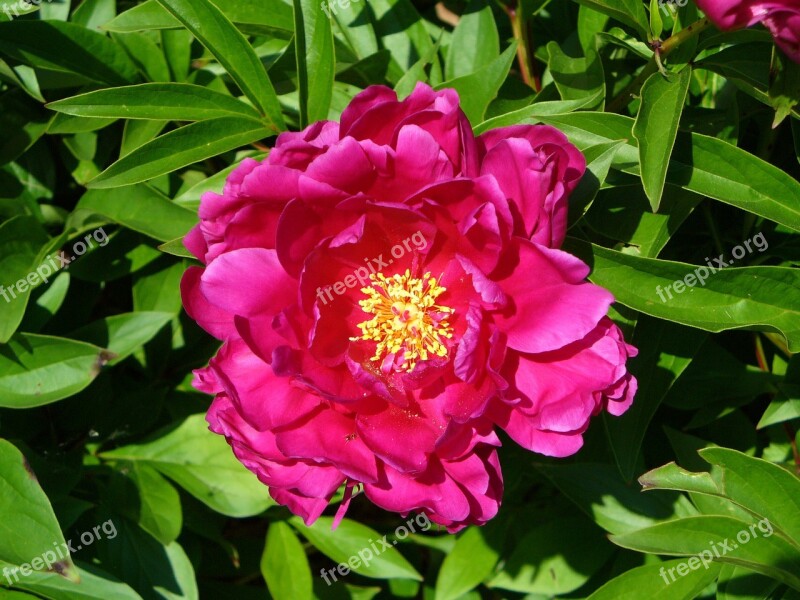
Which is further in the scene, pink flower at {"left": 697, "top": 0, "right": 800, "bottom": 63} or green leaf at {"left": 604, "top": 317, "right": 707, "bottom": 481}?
green leaf at {"left": 604, "top": 317, "right": 707, "bottom": 481}

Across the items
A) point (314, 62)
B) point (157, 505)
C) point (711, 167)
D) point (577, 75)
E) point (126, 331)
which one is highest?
point (314, 62)

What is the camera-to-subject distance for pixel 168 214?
1.81 meters

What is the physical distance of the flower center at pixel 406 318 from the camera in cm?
158

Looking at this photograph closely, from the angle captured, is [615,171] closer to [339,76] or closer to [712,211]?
[712,211]

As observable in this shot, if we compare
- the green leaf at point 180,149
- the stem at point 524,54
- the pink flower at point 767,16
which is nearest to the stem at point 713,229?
the stem at point 524,54

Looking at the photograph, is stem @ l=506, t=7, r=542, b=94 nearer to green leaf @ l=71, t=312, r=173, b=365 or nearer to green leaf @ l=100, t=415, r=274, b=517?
green leaf @ l=71, t=312, r=173, b=365

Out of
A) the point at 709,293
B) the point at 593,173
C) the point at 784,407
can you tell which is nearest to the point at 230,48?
the point at 593,173

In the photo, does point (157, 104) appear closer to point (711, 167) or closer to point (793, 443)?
point (711, 167)

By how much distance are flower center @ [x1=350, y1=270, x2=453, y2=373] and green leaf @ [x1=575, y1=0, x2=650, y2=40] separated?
1.79ft

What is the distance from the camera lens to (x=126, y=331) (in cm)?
192

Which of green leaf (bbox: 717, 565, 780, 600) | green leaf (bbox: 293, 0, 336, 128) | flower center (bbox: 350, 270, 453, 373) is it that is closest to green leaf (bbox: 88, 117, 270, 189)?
green leaf (bbox: 293, 0, 336, 128)

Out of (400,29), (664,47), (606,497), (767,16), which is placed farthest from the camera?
(400,29)

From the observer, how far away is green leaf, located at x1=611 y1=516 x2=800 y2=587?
59.2 inches

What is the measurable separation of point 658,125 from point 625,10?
223 millimetres
